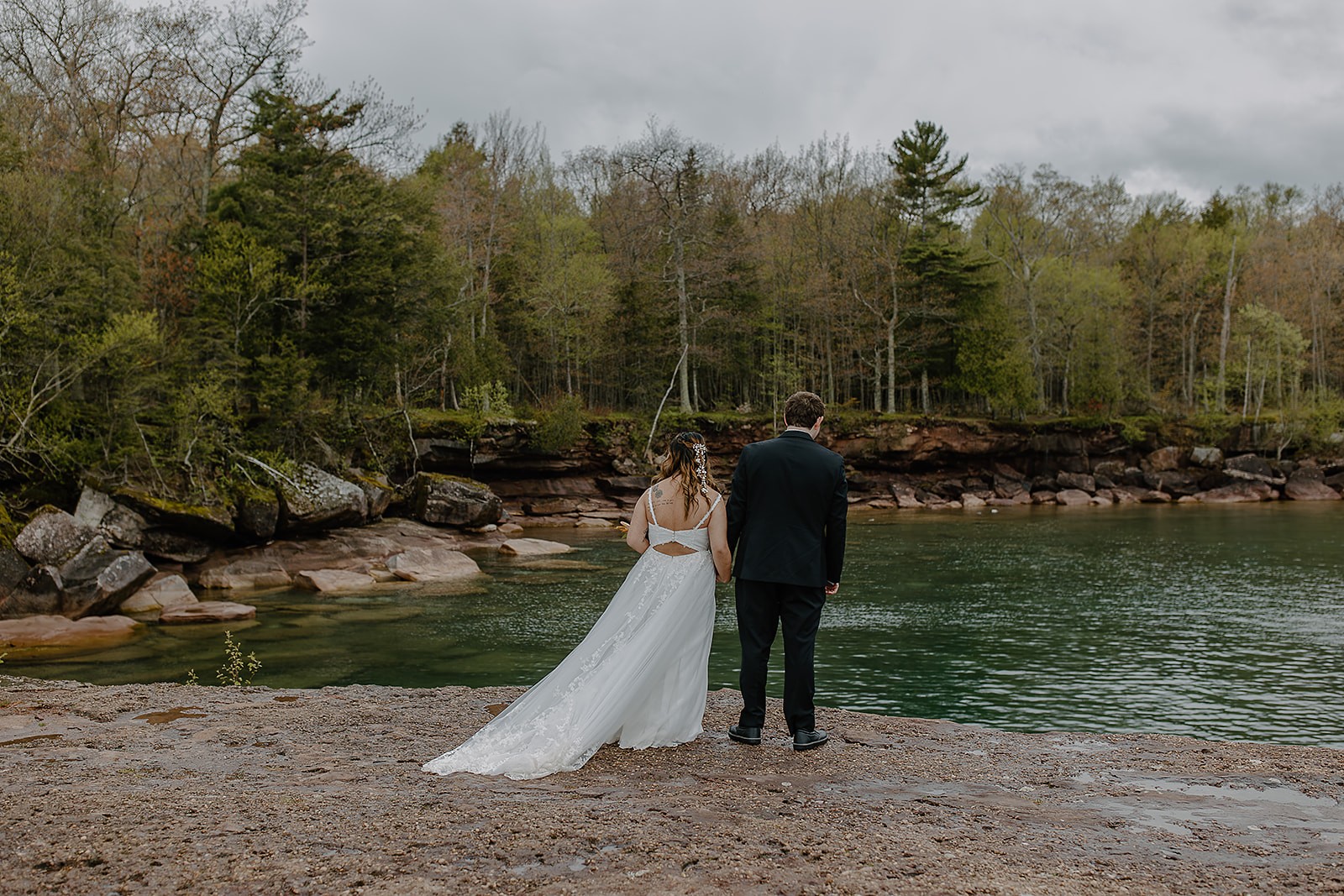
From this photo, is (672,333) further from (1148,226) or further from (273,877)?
(273,877)

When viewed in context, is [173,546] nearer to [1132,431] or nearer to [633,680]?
[633,680]

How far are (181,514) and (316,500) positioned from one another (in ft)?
13.1

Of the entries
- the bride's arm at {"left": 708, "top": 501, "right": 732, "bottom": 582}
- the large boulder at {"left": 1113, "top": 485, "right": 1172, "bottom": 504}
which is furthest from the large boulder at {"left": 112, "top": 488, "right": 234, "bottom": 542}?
the large boulder at {"left": 1113, "top": 485, "right": 1172, "bottom": 504}

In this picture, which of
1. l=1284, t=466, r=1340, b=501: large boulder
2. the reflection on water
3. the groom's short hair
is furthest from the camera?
l=1284, t=466, r=1340, b=501: large boulder

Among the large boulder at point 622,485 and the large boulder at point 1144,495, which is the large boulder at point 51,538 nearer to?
the large boulder at point 622,485

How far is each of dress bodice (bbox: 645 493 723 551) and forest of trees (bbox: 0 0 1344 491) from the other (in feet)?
61.1

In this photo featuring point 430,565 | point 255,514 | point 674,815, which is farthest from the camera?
point 255,514

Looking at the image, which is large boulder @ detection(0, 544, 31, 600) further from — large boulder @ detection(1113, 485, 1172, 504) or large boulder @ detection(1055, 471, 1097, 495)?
large boulder @ detection(1055, 471, 1097, 495)

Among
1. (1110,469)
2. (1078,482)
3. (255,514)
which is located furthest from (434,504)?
(1110,469)

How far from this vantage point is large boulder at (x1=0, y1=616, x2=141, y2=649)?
13898 millimetres

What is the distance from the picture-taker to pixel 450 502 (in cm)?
3003

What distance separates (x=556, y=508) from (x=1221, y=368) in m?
42.9

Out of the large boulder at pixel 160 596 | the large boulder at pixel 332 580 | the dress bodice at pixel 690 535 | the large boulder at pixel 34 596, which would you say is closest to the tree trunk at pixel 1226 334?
the large boulder at pixel 332 580

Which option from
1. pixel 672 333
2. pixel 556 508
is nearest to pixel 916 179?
pixel 672 333
